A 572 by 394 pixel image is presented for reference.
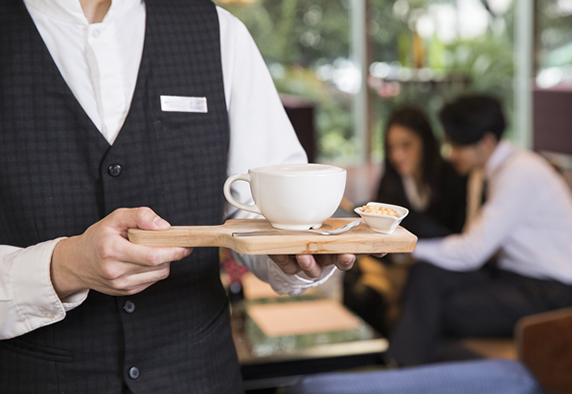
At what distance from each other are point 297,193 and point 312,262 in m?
0.10

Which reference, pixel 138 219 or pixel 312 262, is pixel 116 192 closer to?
pixel 138 219

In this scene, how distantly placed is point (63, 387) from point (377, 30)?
4986 mm

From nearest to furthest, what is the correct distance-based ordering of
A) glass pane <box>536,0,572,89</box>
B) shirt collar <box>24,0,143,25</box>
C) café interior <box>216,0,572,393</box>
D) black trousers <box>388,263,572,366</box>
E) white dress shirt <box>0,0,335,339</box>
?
white dress shirt <box>0,0,335,339</box>, shirt collar <box>24,0,143,25</box>, black trousers <box>388,263,572,366</box>, glass pane <box>536,0,572,89</box>, café interior <box>216,0,572,393</box>

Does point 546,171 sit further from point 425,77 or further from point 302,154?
point 425,77

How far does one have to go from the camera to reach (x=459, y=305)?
8.41 feet

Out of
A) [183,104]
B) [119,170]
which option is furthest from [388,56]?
[119,170]

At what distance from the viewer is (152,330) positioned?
0.90 meters

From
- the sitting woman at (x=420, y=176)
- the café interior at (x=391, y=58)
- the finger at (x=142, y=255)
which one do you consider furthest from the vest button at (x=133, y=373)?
the café interior at (x=391, y=58)

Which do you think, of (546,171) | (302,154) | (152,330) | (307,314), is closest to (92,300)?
(152,330)

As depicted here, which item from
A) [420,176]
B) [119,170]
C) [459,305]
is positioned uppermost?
[119,170]

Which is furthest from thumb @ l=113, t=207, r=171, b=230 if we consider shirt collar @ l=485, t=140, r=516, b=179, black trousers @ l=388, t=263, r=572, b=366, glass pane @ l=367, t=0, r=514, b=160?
glass pane @ l=367, t=0, r=514, b=160

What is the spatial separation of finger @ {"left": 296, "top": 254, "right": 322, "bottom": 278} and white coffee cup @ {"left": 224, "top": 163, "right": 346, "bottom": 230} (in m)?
0.04

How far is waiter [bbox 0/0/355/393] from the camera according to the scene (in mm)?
852

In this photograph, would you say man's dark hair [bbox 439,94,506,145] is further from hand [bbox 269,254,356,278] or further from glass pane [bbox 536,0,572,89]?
glass pane [bbox 536,0,572,89]
